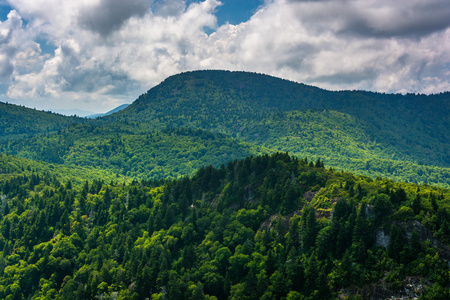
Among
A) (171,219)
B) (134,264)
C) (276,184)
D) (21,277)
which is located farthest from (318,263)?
(21,277)

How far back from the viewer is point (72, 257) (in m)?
174

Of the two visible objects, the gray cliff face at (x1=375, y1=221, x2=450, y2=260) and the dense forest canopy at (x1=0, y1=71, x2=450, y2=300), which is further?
the dense forest canopy at (x1=0, y1=71, x2=450, y2=300)

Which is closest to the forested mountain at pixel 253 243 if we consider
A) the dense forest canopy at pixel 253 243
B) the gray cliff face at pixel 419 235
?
the gray cliff face at pixel 419 235

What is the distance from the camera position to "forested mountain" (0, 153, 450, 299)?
10156 centimetres

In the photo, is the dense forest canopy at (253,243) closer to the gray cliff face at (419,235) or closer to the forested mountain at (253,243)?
the gray cliff face at (419,235)

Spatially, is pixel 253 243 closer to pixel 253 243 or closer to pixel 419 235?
pixel 253 243

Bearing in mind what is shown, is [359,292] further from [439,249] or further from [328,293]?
[439,249]

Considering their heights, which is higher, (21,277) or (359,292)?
(359,292)

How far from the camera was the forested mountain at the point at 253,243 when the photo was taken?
10156cm

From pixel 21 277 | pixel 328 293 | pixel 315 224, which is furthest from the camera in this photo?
pixel 21 277

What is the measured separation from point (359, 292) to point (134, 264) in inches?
3245

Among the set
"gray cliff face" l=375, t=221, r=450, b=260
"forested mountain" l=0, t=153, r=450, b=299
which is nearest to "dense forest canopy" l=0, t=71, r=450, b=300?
"gray cliff face" l=375, t=221, r=450, b=260

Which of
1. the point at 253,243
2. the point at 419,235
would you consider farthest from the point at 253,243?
the point at 419,235

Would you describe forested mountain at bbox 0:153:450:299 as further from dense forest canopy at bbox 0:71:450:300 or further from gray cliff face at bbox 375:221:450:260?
dense forest canopy at bbox 0:71:450:300
